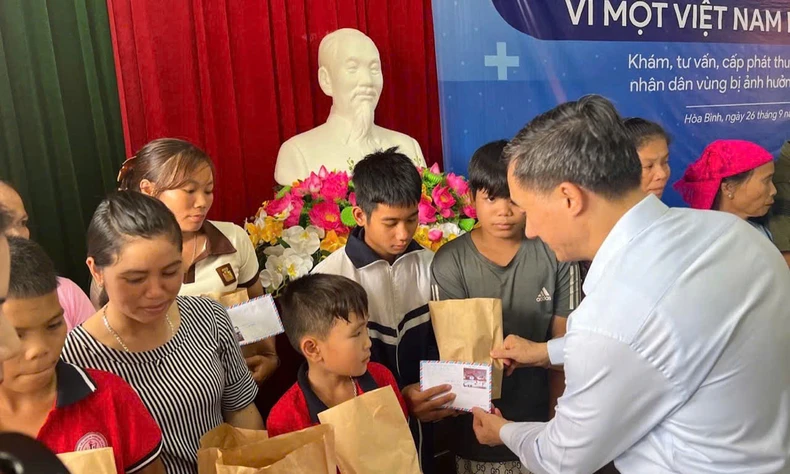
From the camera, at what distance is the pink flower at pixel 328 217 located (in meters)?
2.19

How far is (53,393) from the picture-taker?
1.09 meters

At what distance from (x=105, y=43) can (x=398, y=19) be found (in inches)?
59.7

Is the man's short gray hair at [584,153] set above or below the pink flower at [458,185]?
above

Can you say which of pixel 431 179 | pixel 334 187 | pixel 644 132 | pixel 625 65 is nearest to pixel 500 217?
pixel 431 179

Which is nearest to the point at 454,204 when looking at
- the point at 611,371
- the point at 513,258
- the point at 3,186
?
the point at 513,258

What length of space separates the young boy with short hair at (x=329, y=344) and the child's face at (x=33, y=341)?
24.1 inches

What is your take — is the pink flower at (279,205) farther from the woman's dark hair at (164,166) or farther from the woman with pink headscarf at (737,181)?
the woman with pink headscarf at (737,181)

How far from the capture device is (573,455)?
1238 millimetres

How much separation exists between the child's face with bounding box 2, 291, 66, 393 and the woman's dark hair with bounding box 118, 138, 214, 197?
812mm

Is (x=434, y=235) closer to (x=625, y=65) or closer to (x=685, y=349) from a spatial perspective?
(x=685, y=349)

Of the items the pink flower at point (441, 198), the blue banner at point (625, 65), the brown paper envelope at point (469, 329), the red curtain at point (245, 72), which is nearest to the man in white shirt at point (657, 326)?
the brown paper envelope at point (469, 329)

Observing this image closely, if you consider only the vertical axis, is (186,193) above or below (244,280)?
above

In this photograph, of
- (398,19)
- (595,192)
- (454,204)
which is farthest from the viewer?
(398,19)

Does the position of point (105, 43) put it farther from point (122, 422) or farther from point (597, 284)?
point (597, 284)
